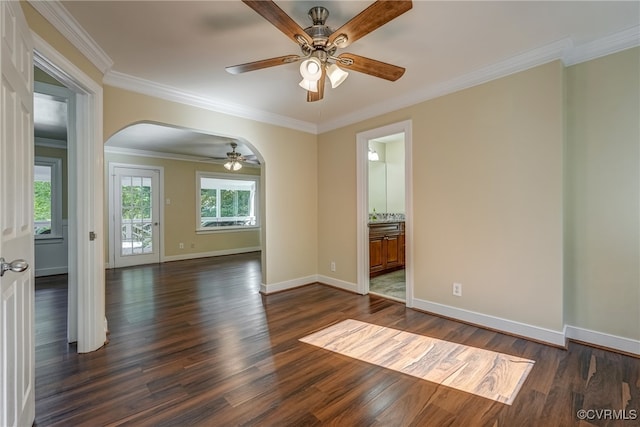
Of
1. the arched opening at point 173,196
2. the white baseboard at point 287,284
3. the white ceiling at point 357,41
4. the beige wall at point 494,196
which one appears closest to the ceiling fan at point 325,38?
the white ceiling at point 357,41

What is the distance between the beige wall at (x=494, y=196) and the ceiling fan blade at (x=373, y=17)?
1.73 metres

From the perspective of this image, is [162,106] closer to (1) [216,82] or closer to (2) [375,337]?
(1) [216,82]

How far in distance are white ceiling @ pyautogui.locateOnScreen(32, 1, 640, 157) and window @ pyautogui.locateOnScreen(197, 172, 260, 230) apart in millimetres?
4275

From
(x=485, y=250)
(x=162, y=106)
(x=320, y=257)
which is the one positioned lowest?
(x=320, y=257)

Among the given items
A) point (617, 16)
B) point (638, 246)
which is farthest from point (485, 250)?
point (617, 16)

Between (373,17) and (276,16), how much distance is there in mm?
513

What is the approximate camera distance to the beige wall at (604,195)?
223 centimetres

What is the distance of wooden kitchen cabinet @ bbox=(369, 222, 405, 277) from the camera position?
4.68 meters

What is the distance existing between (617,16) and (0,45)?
3.46 m

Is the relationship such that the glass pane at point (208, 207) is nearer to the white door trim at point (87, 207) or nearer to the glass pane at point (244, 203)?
the glass pane at point (244, 203)

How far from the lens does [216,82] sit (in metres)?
2.96

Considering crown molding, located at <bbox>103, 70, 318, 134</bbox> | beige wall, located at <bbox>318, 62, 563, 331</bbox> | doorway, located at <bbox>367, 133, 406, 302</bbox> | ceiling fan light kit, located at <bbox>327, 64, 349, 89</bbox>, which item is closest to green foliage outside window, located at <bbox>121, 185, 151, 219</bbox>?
crown molding, located at <bbox>103, 70, 318, 134</bbox>

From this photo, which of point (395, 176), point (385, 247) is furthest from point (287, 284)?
point (395, 176)
